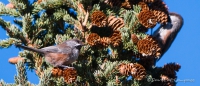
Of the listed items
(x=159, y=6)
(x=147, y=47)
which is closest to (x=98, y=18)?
(x=147, y=47)

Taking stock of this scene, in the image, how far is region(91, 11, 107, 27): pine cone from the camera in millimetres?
3946

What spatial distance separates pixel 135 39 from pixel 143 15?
21cm

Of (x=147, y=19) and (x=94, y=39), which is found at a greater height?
(x=147, y=19)

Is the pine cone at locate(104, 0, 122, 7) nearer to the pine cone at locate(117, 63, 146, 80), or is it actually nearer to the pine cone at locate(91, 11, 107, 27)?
the pine cone at locate(91, 11, 107, 27)

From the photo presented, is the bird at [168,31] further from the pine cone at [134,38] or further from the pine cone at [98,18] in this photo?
the pine cone at [98,18]

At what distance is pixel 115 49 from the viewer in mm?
4180

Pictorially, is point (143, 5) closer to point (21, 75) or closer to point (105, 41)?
point (105, 41)

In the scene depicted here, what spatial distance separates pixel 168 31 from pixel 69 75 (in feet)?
6.58

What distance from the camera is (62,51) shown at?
4117 mm

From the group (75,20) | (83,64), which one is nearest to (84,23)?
(75,20)

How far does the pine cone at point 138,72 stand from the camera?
A: 384 centimetres

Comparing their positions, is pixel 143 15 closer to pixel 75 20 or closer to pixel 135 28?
pixel 135 28

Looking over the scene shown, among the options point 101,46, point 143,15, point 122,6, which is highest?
point 122,6

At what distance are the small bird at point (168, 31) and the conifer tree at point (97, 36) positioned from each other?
2.62 feet
